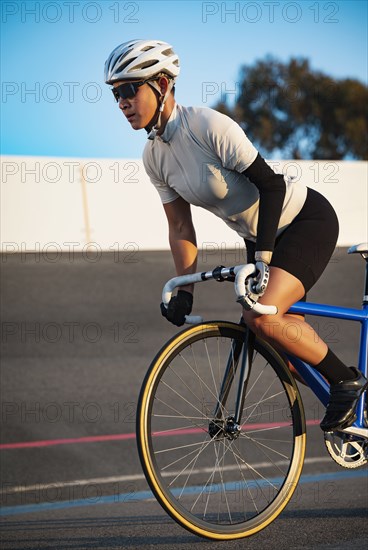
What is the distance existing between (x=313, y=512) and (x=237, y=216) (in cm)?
182

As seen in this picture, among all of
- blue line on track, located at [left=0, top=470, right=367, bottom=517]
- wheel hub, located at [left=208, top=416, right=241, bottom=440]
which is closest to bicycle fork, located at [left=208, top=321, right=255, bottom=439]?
wheel hub, located at [left=208, top=416, right=241, bottom=440]

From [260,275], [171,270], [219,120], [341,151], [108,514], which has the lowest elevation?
[341,151]

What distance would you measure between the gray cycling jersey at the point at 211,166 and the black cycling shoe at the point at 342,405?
788 mm

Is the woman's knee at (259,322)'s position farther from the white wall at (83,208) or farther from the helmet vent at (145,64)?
the white wall at (83,208)

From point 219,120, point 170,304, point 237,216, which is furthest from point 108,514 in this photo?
point 219,120

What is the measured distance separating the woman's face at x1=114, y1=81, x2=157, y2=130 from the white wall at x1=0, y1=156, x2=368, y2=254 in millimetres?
10254

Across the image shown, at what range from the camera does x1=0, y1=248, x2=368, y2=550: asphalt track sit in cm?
427

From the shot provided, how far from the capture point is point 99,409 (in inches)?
306

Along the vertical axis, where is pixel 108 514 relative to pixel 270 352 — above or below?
below

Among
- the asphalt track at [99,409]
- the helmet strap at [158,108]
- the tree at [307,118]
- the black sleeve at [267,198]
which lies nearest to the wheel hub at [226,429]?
the asphalt track at [99,409]

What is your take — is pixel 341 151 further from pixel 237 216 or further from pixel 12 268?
pixel 237 216

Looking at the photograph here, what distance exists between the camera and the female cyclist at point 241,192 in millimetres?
3607

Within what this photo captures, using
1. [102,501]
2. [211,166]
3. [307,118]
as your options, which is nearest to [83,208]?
[102,501]

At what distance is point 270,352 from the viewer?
385 cm
